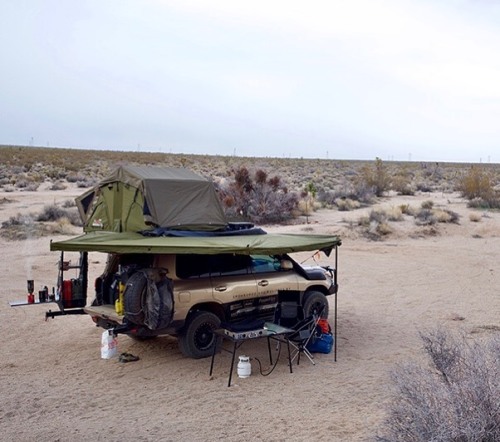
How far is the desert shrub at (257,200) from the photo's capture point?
2825 cm

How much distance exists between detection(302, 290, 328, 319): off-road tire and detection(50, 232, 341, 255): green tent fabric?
47.9 inches

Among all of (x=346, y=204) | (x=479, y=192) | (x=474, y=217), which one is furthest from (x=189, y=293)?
(x=479, y=192)

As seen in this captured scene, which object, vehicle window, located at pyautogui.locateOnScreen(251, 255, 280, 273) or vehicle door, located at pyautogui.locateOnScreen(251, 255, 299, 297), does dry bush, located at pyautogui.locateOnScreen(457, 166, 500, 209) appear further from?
vehicle window, located at pyautogui.locateOnScreen(251, 255, 280, 273)

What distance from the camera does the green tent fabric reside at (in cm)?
858

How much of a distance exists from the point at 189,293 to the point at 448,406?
496 centimetres

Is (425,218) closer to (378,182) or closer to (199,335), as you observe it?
(378,182)

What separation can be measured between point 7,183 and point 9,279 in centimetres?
2883

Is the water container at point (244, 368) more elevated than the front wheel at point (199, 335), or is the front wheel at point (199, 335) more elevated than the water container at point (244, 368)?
the front wheel at point (199, 335)

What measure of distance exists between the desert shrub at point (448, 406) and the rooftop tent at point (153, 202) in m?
5.67

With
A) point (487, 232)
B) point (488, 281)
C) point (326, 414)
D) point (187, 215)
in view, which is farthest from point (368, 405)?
point (487, 232)

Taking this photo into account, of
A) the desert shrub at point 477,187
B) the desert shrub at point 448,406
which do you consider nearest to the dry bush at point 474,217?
the desert shrub at point 477,187

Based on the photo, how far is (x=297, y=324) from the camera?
1016cm

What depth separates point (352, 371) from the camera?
9258mm

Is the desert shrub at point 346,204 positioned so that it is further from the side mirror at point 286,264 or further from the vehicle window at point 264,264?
the vehicle window at point 264,264
